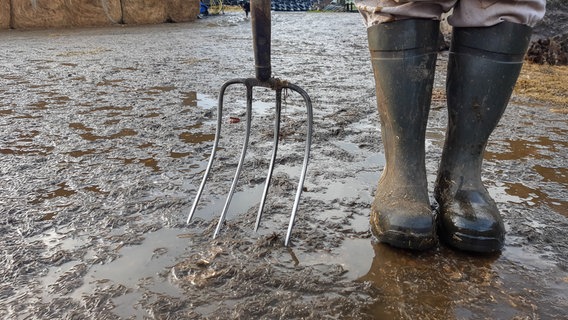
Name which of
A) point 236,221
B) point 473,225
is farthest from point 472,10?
point 236,221

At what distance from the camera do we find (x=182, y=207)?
158 cm

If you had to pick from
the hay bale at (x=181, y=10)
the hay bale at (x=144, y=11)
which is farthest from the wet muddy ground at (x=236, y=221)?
the hay bale at (x=181, y=10)

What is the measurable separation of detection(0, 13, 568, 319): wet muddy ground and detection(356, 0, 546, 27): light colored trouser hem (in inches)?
24.7

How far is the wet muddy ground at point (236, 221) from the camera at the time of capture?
44.1 inches

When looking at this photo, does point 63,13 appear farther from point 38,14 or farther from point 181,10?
point 181,10

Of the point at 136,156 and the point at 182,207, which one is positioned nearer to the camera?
the point at 182,207

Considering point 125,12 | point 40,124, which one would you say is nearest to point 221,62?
point 40,124

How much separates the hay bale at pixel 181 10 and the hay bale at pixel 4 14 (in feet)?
12.0

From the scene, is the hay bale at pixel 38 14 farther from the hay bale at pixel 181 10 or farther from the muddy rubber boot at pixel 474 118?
the muddy rubber boot at pixel 474 118

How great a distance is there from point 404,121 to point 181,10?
11352 mm

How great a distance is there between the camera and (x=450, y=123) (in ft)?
4.77

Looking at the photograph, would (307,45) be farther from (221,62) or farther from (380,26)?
(380,26)

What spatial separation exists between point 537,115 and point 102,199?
7.90ft

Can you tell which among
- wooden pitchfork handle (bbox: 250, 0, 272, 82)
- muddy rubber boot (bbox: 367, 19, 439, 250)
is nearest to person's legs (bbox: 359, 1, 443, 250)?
muddy rubber boot (bbox: 367, 19, 439, 250)
